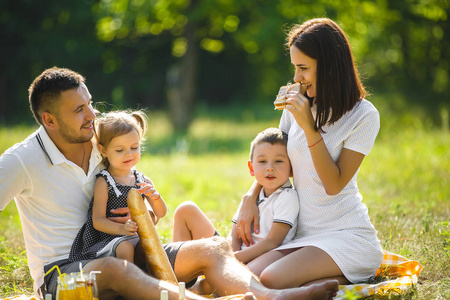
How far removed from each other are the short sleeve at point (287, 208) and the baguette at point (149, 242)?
33.5 inches

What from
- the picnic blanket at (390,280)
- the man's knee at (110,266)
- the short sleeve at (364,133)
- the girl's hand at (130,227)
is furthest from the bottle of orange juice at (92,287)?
the short sleeve at (364,133)

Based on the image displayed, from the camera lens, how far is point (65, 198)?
3645mm

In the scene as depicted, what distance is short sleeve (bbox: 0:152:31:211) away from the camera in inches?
135

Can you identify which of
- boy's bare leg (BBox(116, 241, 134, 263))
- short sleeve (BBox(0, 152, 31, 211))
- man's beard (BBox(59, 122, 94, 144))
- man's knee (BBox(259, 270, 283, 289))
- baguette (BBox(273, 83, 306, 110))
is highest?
baguette (BBox(273, 83, 306, 110))

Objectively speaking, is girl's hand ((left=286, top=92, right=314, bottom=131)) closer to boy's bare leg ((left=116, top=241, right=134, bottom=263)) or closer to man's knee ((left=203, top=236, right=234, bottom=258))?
man's knee ((left=203, top=236, right=234, bottom=258))

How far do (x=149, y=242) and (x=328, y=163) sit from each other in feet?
4.18

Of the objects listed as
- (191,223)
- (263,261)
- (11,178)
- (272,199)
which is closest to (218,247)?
(263,261)

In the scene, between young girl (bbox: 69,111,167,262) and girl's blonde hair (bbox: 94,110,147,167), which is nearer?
young girl (bbox: 69,111,167,262)

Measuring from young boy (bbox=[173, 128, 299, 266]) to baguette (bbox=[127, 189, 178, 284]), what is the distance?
1.77ft

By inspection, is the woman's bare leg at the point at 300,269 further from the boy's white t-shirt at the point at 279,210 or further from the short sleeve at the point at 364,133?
the short sleeve at the point at 364,133

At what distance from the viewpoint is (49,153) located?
3.62 metres

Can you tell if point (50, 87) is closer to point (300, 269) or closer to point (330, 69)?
point (330, 69)

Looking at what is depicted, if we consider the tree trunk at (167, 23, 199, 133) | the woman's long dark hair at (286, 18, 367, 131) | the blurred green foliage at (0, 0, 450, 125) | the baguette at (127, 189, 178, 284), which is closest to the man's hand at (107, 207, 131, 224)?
the baguette at (127, 189, 178, 284)

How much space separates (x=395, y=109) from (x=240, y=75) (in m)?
12.1
